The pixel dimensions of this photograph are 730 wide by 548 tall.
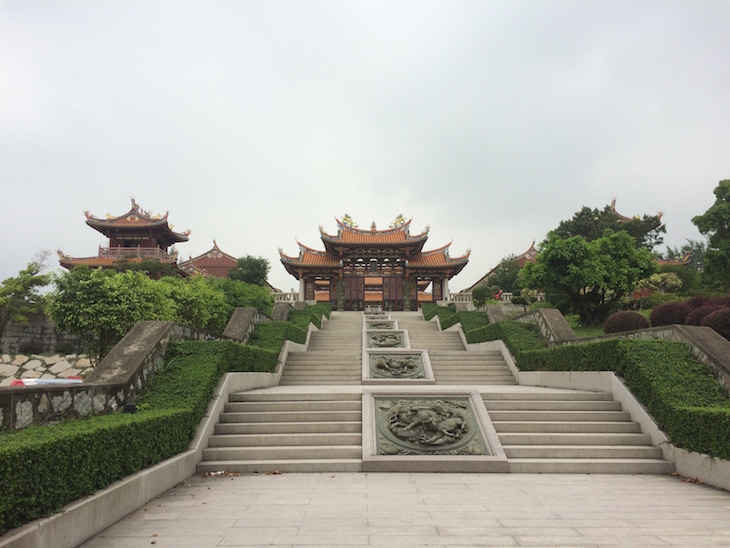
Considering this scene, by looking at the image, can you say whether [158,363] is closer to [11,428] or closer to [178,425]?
[178,425]

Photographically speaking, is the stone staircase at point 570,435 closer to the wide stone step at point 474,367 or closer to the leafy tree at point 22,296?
the wide stone step at point 474,367

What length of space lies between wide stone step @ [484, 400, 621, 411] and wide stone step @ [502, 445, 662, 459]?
928mm

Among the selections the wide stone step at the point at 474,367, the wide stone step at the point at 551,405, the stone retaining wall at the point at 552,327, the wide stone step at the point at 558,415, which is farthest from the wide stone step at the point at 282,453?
the stone retaining wall at the point at 552,327

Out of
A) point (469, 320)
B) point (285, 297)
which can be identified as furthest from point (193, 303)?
point (285, 297)

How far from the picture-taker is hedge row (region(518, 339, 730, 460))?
4.75 metres

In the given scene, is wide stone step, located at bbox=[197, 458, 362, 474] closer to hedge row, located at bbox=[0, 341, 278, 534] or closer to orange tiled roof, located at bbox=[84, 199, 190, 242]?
hedge row, located at bbox=[0, 341, 278, 534]

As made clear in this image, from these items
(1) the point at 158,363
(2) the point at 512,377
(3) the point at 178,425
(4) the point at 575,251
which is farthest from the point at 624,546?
(4) the point at 575,251

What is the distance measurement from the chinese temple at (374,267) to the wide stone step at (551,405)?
2197cm

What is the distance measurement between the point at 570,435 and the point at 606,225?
27410 millimetres

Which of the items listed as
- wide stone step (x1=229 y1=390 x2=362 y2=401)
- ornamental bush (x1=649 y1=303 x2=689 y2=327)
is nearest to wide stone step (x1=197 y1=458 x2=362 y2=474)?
wide stone step (x1=229 y1=390 x2=362 y2=401)

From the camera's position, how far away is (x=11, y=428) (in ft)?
11.8

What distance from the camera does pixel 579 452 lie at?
5.68m

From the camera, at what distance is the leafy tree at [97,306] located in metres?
10.8

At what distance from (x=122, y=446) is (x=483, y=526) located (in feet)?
10.1
